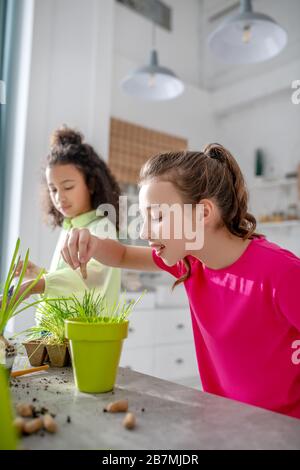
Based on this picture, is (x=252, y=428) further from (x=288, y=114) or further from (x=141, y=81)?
(x=288, y=114)

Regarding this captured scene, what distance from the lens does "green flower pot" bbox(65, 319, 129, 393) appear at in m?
0.65

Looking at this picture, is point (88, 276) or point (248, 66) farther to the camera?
point (248, 66)

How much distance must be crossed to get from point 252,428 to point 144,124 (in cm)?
386

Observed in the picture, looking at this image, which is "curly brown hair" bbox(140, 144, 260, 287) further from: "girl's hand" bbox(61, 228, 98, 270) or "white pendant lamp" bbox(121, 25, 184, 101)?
"white pendant lamp" bbox(121, 25, 184, 101)

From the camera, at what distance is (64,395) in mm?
649

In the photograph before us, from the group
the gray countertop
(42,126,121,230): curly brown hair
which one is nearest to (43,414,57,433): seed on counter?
the gray countertop

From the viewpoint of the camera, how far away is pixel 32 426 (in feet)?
1.63

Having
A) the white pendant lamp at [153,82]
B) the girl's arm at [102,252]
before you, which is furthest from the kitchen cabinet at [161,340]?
the girl's arm at [102,252]

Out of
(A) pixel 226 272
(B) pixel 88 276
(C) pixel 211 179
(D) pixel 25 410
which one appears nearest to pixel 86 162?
(B) pixel 88 276

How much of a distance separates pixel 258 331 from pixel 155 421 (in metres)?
0.43

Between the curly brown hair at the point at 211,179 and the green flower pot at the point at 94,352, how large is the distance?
0.42 metres

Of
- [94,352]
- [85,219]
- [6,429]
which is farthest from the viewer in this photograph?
[85,219]

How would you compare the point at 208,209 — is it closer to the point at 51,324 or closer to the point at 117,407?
the point at 51,324

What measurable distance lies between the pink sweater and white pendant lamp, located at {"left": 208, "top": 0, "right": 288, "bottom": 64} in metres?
1.59
